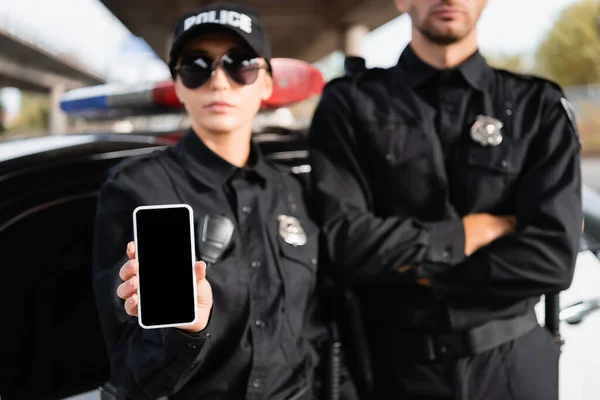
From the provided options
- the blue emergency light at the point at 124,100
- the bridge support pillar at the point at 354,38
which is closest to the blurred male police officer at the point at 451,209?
the blue emergency light at the point at 124,100

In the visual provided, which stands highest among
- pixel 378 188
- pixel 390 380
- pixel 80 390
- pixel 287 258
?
pixel 378 188

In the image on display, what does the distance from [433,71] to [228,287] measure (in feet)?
2.91

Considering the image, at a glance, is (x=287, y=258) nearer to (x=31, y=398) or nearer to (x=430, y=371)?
(x=430, y=371)

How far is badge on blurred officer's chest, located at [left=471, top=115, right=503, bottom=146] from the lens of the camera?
1.61 meters

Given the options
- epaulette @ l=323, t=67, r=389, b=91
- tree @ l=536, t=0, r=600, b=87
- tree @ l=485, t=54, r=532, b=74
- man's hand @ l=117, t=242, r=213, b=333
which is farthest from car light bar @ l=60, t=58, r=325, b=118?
tree @ l=485, t=54, r=532, b=74

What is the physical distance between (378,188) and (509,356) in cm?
60

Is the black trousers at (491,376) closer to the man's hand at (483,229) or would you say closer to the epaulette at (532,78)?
the man's hand at (483,229)

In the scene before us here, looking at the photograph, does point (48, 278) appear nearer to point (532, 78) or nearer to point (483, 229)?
point (483, 229)

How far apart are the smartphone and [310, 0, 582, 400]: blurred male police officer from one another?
72 cm

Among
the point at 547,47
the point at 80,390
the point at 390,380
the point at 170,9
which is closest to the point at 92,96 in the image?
the point at 80,390

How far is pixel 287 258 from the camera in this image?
4.86 feet

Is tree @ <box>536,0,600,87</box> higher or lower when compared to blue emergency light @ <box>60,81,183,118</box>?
higher

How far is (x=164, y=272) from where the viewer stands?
918 millimetres

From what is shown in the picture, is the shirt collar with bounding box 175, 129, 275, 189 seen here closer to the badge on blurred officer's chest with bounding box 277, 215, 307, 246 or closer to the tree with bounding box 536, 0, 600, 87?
the badge on blurred officer's chest with bounding box 277, 215, 307, 246
